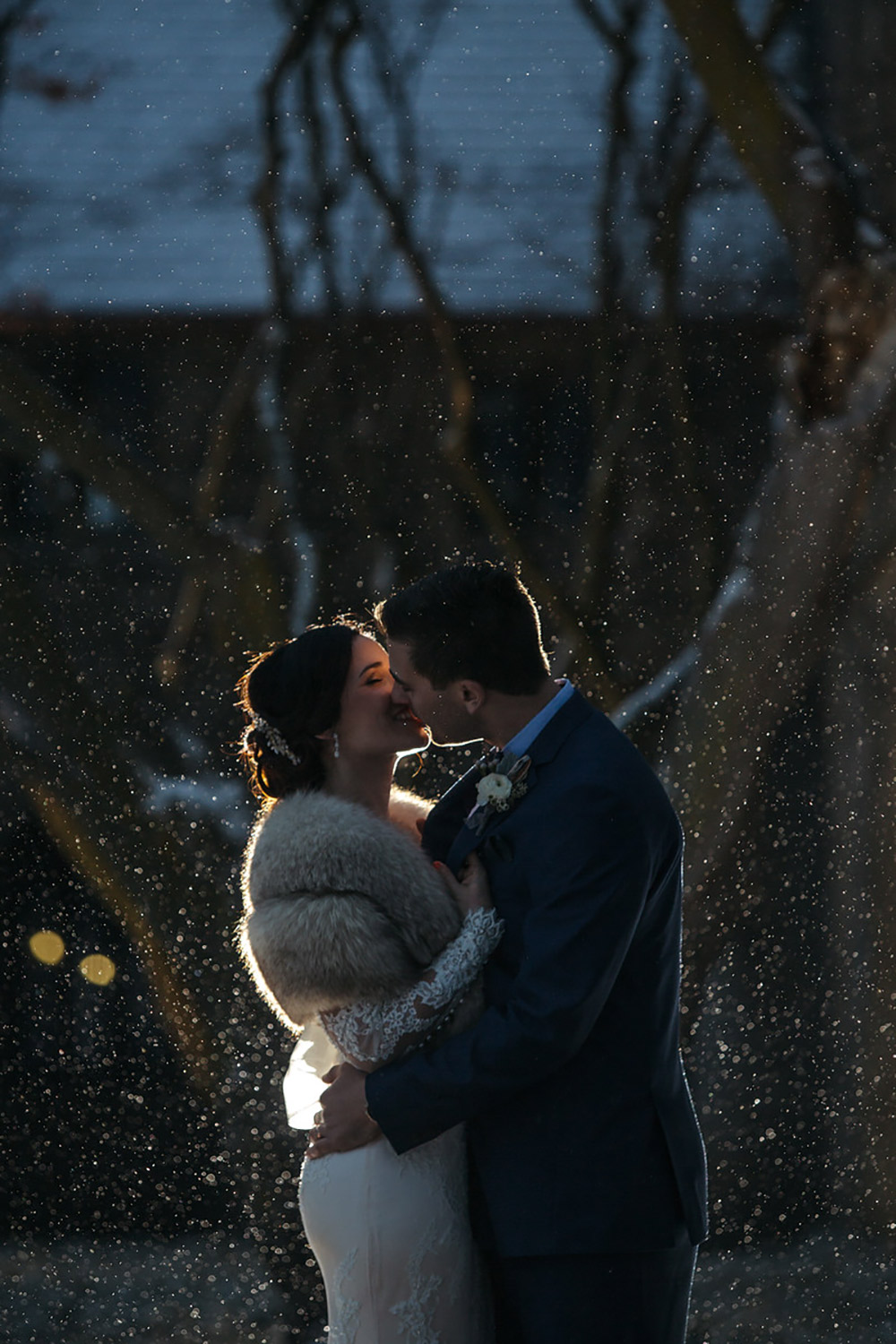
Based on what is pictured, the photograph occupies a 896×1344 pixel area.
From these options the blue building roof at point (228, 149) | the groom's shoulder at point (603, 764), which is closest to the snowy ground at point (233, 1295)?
the groom's shoulder at point (603, 764)

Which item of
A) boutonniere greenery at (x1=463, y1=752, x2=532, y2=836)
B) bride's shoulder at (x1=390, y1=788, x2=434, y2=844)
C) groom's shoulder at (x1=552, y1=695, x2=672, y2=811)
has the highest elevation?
groom's shoulder at (x1=552, y1=695, x2=672, y2=811)

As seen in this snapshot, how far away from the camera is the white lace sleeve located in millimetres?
1352

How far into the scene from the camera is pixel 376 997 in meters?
1.36

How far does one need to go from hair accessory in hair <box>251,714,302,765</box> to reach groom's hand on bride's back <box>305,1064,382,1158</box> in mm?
354

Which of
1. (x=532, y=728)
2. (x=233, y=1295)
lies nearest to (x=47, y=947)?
(x=233, y=1295)

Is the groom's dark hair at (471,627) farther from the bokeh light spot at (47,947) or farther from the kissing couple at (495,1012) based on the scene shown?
the bokeh light spot at (47,947)

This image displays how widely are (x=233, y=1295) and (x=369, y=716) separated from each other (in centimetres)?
199

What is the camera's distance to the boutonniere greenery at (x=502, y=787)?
1351mm

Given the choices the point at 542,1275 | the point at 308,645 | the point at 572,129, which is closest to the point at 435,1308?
the point at 542,1275

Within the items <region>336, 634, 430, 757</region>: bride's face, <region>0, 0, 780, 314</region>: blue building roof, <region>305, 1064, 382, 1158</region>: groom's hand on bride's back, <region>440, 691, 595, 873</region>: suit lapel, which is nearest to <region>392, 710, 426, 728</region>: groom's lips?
<region>336, 634, 430, 757</region>: bride's face

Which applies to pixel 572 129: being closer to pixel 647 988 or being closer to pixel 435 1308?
pixel 647 988

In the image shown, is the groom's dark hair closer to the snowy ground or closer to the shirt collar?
the shirt collar

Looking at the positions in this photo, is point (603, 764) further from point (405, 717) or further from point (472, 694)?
point (405, 717)

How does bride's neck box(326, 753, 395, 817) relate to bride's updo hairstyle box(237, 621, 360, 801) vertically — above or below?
below
